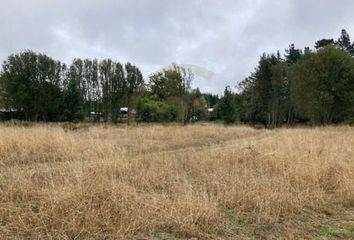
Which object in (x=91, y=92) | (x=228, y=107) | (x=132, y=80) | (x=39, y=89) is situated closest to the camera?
(x=39, y=89)

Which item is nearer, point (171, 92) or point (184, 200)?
point (184, 200)

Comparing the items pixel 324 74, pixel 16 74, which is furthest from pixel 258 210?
pixel 16 74

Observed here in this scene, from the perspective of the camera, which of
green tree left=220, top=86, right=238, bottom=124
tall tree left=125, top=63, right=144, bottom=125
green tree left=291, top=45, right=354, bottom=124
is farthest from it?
tall tree left=125, top=63, right=144, bottom=125

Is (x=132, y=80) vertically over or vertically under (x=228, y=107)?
over

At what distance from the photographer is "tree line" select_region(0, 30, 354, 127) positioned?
139ft

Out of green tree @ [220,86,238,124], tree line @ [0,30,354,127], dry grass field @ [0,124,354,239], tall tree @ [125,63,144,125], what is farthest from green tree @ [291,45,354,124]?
dry grass field @ [0,124,354,239]

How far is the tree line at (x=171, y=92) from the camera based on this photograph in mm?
42250

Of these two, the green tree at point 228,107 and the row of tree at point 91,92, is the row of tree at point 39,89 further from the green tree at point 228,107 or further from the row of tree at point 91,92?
the green tree at point 228,107

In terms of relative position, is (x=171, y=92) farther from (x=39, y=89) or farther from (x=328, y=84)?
(x=328, y=84)

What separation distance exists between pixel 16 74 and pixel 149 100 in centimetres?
2167

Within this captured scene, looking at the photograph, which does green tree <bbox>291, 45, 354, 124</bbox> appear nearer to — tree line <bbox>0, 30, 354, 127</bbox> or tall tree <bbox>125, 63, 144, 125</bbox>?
tree line <bbox>0, 30, 354, 127</bbox>

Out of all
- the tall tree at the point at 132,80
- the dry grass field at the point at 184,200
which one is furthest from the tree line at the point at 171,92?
the dry grass field at the point at 184,200

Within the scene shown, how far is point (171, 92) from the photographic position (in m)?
62.8

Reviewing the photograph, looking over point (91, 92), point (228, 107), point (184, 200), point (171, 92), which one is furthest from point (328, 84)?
point (184, 200)
